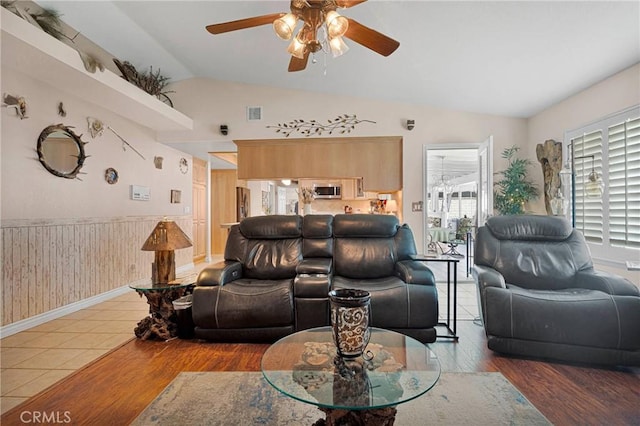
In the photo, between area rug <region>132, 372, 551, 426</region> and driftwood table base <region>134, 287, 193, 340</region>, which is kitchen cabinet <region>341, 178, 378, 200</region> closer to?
driftwood table base <region>134, 287, 193, 340</region>

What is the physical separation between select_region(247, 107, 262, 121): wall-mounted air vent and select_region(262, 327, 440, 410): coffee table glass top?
14.1ft

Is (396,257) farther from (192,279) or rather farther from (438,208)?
(438,208)

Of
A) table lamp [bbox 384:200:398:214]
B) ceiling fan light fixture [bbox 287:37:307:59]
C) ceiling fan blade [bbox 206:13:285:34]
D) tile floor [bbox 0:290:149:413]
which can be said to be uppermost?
ceiling fan blade [bbox 206:13:285:34]

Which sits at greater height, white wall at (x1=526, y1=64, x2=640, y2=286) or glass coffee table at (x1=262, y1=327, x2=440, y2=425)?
white wall at (x1=526, y1=64, x2=640, y2=286)

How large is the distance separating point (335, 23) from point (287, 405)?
2.39 metres

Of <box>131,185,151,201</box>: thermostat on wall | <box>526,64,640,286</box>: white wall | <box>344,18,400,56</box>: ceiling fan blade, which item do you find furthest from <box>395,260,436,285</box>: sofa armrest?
<box>131,185,151,201</box>: thermostat on wall

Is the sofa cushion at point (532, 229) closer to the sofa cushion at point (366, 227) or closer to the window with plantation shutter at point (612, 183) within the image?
the window with plantation shutter at point (612, 183)

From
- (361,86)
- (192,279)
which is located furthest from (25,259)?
(361,86)

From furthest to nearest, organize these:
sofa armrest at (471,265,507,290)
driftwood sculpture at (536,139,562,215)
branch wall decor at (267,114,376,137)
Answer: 1. branch wall decor at (267,114,376,137)
2. driftwood sculpture at (536,139,562,215)
3. sofa armrest at (471,265,507,290)

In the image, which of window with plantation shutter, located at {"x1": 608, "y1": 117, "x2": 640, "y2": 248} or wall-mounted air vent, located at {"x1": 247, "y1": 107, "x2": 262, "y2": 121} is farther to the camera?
wall-mounted air vent, located at {"x1": 247, "y1": 107, "x2": 262, "y2": 121}

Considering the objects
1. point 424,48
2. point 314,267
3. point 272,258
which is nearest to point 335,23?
point 424,48

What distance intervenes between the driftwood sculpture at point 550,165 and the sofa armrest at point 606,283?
171 cm

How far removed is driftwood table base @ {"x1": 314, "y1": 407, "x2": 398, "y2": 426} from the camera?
4.36 ft

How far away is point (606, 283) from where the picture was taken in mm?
2414
